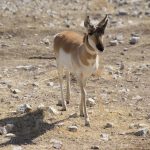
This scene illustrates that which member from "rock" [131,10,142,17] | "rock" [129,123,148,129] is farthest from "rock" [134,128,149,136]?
"rock" [131,10,142,17]

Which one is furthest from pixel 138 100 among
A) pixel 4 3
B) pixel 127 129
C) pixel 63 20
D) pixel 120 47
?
pixel 4 3

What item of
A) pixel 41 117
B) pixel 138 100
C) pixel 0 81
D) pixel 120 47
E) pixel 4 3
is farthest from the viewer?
pixel 4 3

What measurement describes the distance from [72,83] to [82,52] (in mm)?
3139

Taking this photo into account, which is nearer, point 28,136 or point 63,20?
point 28,136

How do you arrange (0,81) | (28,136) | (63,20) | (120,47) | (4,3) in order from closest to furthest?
(28,136), (0,81), (120,47), (63,20), (4,3)

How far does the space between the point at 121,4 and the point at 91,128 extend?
17.6 metres

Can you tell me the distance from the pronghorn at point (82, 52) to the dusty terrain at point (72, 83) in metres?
0.62

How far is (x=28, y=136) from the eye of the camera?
1055 centimetres

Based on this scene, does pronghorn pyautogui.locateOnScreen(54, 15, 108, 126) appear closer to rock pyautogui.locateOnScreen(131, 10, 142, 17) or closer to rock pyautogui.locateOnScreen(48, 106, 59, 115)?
rock pyautogui.locateOnScreen(48, 106, 59, 115)

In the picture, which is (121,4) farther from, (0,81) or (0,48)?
(0,81)

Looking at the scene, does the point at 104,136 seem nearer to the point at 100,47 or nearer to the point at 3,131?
the point at 100,47

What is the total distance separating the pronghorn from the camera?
34.5ft

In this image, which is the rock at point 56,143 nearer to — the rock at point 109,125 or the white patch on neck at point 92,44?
the rock at point 109,125

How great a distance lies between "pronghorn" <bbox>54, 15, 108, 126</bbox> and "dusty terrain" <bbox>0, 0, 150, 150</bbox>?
24.6 inches
